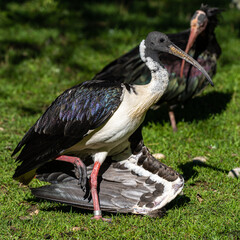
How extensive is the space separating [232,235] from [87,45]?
6.66 metres

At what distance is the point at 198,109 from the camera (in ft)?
25.9

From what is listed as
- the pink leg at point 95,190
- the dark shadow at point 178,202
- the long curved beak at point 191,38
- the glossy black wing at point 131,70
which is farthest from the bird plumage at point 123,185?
the long curved beak at point 191,38

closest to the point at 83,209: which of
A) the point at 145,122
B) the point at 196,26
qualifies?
the point at 145,122

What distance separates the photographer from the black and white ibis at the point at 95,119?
4.68 meters

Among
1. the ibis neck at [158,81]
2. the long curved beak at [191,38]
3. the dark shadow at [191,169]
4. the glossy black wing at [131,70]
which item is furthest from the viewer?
the long curved beak at [191,38]

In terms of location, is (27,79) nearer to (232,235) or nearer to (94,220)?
(94,220)

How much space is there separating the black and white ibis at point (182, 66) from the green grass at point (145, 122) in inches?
20.0

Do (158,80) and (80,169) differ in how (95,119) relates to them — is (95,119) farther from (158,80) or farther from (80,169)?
(158,80)

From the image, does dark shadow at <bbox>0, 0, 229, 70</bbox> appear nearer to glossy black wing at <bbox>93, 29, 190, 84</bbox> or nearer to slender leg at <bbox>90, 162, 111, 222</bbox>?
glossy black wing at <bbox>93, 29, 190, 84</bbox>

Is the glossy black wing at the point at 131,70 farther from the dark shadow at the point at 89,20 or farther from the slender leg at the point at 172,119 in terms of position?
the dark shadow at the point at 89,20

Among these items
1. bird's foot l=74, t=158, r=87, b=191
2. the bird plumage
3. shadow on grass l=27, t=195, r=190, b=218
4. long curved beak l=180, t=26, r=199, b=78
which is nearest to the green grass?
shadow on grass l=27, t=195, r=190, b=218

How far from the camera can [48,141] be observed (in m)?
4.85

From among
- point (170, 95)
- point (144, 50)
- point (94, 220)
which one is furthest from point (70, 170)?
point (170, 95)

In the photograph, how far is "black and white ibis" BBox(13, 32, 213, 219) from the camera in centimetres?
468
